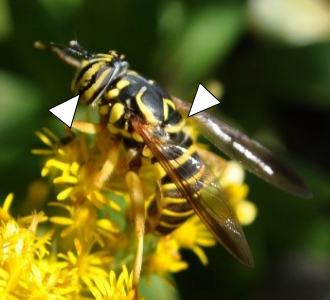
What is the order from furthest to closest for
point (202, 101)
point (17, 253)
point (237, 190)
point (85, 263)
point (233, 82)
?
point (233, 82) < point (202, 101) < point (237, 190) < point (85, 263) < point (17, 253)

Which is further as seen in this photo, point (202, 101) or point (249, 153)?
point (202, 101)

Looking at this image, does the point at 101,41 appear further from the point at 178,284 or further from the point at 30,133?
the point at 178,284

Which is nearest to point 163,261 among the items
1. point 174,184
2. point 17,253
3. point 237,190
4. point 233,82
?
point 174,184

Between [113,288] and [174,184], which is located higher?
[174,184]

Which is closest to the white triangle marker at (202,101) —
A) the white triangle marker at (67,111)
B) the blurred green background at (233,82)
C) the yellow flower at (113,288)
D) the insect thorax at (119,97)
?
the blurred green background at (233,82)

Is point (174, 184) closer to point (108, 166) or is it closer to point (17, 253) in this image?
point (108, 166)

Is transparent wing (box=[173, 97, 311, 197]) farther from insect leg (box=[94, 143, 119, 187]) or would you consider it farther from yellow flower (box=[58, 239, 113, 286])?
yellow flower (box=[58, 239, 113, 286])

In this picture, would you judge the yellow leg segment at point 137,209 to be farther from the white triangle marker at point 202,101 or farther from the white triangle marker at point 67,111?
the white triangle marker at point 202,101

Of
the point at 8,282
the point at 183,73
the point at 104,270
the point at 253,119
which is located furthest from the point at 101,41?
the point at 8,282
